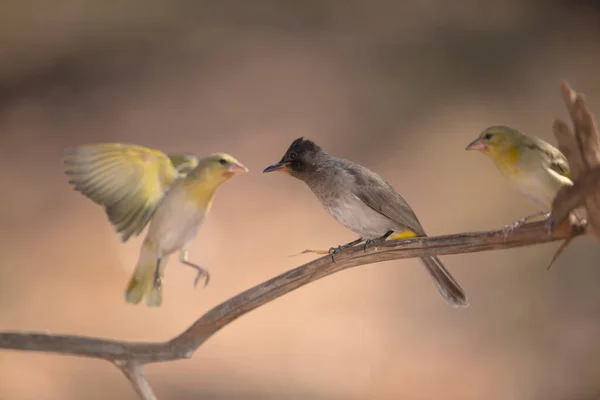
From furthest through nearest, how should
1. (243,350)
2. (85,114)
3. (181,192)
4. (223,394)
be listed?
(85,114) < (243,350) < (223,394) < (181,192)

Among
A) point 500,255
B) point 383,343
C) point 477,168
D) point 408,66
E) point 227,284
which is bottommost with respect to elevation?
point 383,343

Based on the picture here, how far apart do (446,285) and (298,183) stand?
251cm

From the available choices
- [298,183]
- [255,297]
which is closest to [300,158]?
[255,297]

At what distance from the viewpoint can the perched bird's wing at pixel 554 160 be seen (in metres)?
1.20

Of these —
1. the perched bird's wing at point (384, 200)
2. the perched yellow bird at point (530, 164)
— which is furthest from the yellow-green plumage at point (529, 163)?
the perched bird's wing at point (384, 200)

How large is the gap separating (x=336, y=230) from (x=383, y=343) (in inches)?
26.1

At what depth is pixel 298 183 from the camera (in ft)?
12.6

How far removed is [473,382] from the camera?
2.89 metres

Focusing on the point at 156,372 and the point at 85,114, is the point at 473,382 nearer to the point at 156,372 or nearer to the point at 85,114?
the point at 156,372

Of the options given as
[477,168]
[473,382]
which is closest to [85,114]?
[477,168]

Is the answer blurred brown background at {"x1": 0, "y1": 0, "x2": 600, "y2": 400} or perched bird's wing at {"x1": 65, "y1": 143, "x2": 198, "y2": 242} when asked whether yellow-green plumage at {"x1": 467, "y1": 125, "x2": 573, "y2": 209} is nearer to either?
perched bird's wing at {"x1": 65, "y1": 143, "x2": 198, "y2": 242}

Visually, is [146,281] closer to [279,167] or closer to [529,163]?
[279,167]

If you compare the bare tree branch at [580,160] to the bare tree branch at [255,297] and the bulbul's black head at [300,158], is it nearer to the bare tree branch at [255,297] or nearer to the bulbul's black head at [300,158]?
the bare tree branch at [255,297]

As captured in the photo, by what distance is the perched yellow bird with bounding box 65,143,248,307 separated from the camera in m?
1.47
